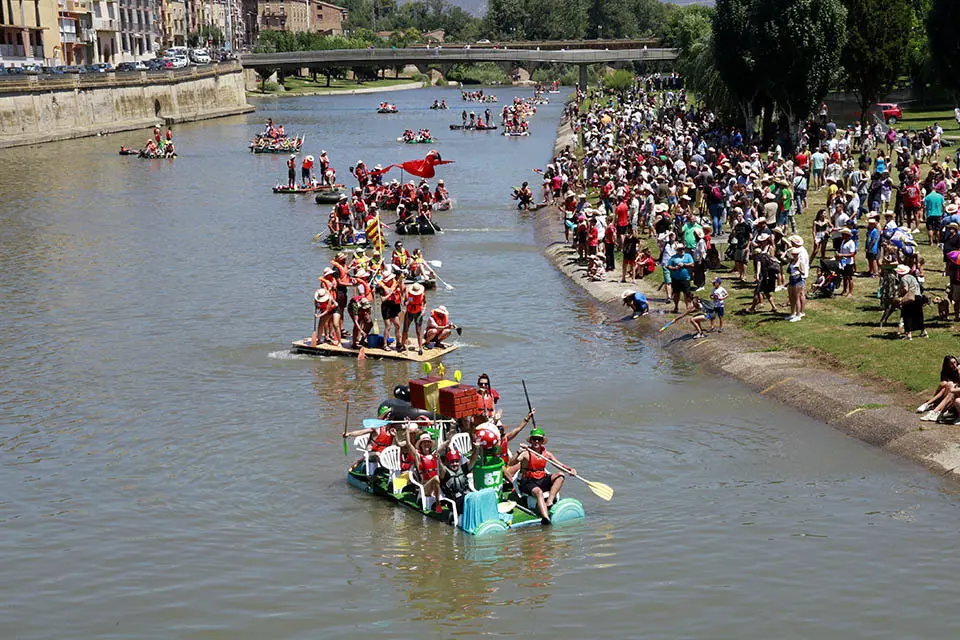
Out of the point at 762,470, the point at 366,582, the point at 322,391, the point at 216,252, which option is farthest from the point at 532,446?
the point at 216,252

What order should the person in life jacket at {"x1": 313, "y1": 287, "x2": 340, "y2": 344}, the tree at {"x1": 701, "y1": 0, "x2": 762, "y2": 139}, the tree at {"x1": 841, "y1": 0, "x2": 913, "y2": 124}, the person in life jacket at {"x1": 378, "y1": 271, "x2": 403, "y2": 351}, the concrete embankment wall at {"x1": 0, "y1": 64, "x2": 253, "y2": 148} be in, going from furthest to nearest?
the concrete embankment wall at {"x1": 0, "y1": 64, "x2": 253, "y2": 148} → the tree at {"x1": 841, "y1": 0, "x2": 913, "y2": 124} → the tree at {"x1": 701, "y1": 0, "x2": 762, "y2": 139} → the person in life jacket at {"x1": 313, "y1": 287, "x2": 340, "y2": 344} → the person in life jacket at {"x1": 378, "y1": 271, "x2": 403, "y2": 351}

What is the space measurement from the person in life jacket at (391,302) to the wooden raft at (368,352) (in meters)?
0.22

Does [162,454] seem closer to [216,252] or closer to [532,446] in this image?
[532,446]

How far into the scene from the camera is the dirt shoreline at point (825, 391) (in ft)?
60.7

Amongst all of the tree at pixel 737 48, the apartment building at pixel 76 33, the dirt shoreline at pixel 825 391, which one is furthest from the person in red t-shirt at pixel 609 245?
the apartment building at pixel 76 33

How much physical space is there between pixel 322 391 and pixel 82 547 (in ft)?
23.8

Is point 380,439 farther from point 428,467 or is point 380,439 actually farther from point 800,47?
point 800,47

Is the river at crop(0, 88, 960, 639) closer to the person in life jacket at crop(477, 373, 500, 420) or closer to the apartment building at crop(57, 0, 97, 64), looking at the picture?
the person in life jacket at crop(477, 373, 500, 420)

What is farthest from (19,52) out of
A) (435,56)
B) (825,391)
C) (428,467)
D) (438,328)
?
(428,467)

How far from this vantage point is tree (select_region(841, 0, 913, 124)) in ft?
177

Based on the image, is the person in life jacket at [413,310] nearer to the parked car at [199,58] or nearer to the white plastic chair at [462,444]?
the white plastic chair at [462,444]

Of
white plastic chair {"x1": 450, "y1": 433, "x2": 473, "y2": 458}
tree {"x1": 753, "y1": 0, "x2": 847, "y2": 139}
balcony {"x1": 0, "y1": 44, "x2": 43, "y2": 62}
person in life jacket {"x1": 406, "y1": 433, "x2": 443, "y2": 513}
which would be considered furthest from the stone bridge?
person in life jacket {"x1": 406, "y1": 433, "x2": 443, "y2": 513}

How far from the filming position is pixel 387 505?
1734 centimetres

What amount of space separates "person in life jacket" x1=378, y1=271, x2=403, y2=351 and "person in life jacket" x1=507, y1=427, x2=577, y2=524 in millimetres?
8450
